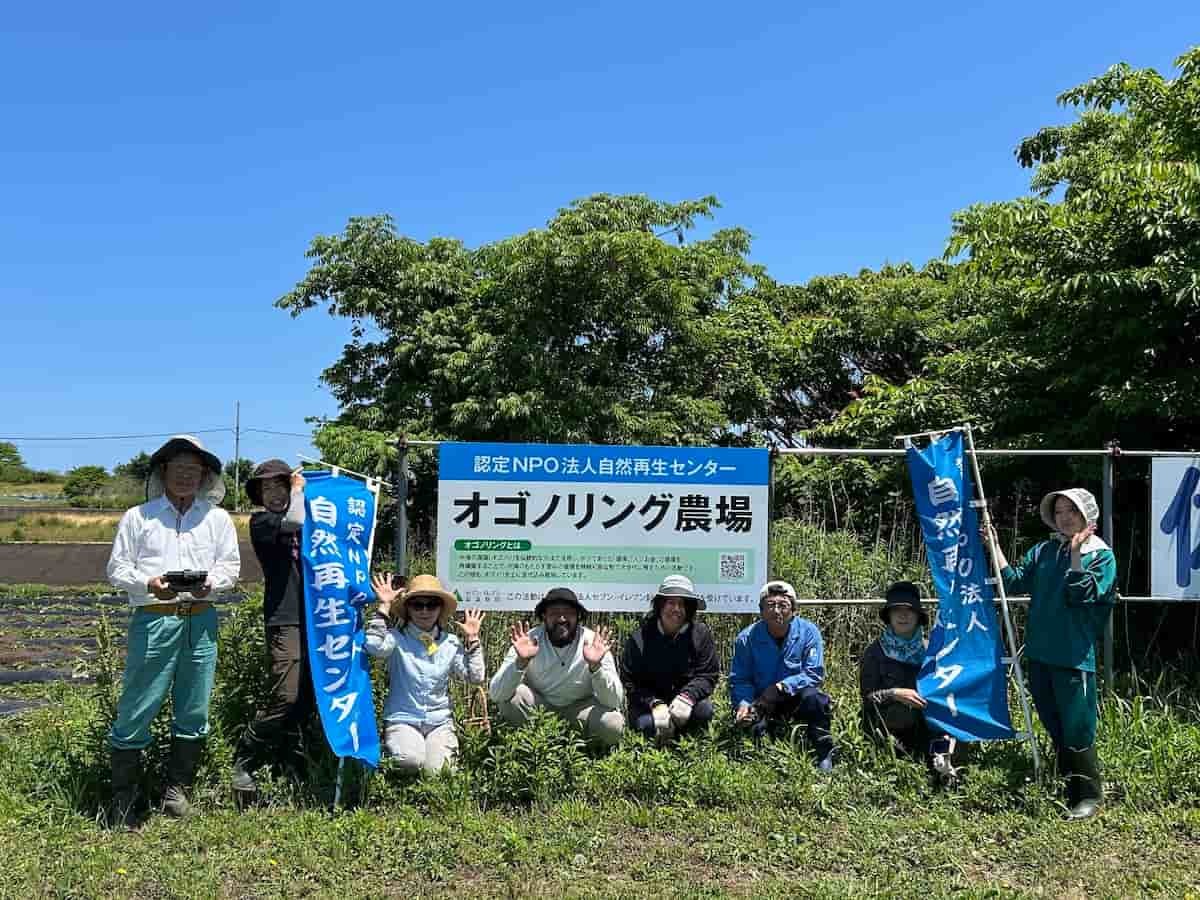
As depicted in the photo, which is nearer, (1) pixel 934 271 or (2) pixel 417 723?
(2) pixel 417 723

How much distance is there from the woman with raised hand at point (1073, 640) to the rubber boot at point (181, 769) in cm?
405

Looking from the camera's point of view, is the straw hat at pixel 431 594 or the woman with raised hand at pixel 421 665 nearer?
the woman with raised hand at pixel 421 665

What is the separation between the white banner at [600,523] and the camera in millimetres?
5480

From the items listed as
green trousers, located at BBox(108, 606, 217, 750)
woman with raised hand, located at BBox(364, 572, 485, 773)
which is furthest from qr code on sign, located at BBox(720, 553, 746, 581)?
green trousers, located at BBox(108, 606, 217, 750)

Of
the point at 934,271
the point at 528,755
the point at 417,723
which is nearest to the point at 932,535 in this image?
the point at 528,755

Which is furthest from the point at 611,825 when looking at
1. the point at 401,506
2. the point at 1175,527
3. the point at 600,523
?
the point at 1175,527

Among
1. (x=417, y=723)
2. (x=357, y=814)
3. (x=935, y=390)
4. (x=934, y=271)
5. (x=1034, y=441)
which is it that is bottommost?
(x=357, y=814)

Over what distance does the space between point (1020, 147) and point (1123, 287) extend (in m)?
6.87

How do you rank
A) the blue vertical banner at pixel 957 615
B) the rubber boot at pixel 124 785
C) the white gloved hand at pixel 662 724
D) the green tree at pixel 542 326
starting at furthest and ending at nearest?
the green tree at pixel 542 326 < the white gloved hand at pixel 662 724 < the blue vertical banner at pixel 957 615 < the rubber boot at pixel 124 785

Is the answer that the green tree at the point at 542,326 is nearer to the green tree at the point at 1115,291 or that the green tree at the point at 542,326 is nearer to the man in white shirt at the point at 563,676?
the green tree at the point at 1115,291

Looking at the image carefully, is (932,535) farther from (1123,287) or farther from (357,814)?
(357,814)

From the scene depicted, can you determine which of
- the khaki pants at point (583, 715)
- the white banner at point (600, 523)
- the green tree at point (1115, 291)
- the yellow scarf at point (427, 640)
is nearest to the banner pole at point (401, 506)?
the white banner at point (600, 523)

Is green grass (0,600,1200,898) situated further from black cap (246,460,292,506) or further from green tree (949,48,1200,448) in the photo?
green tree (949,48,1200,448)

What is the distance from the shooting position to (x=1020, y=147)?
41.5 feet
